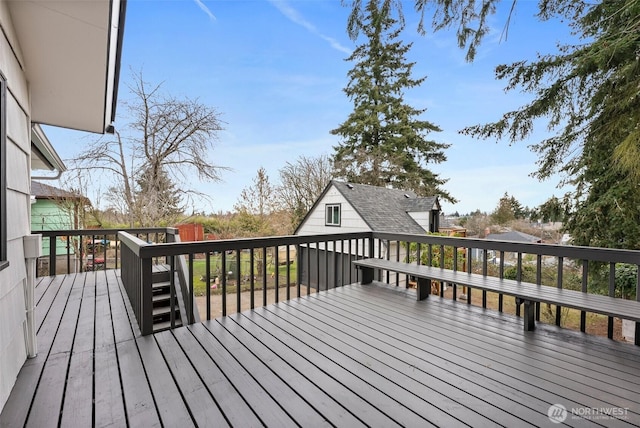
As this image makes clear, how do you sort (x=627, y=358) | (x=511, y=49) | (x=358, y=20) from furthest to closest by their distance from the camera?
(x=511, y=49) → (x=358, y=20) → (x=627, y=358)

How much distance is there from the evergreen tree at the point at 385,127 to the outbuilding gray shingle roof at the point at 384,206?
413 centimetres

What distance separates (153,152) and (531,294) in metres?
9.26

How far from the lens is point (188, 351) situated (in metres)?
2.18

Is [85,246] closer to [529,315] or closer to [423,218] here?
[529,315]

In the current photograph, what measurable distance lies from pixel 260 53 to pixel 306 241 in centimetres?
825

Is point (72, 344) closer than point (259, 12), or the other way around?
point (72, 344)

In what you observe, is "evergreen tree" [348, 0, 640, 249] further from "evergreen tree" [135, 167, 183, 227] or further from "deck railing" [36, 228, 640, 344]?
"evergreen tree" [135, 167, 183, 227]

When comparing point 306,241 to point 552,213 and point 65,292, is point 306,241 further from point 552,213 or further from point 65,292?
point 552,213

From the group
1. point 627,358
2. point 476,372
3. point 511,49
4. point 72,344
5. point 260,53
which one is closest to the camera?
point 476,372

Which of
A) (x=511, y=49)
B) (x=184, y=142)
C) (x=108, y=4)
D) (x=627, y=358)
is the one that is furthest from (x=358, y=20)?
(x=184, y=142)

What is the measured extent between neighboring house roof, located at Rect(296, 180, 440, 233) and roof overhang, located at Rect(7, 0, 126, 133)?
6952mm

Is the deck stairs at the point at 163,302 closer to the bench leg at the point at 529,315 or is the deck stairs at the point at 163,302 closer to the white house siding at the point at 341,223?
the bench leg at the point at 529,315

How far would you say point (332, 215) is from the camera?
971 cm

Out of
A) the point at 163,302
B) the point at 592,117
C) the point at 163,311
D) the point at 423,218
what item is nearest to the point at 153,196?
the point at 163,302
